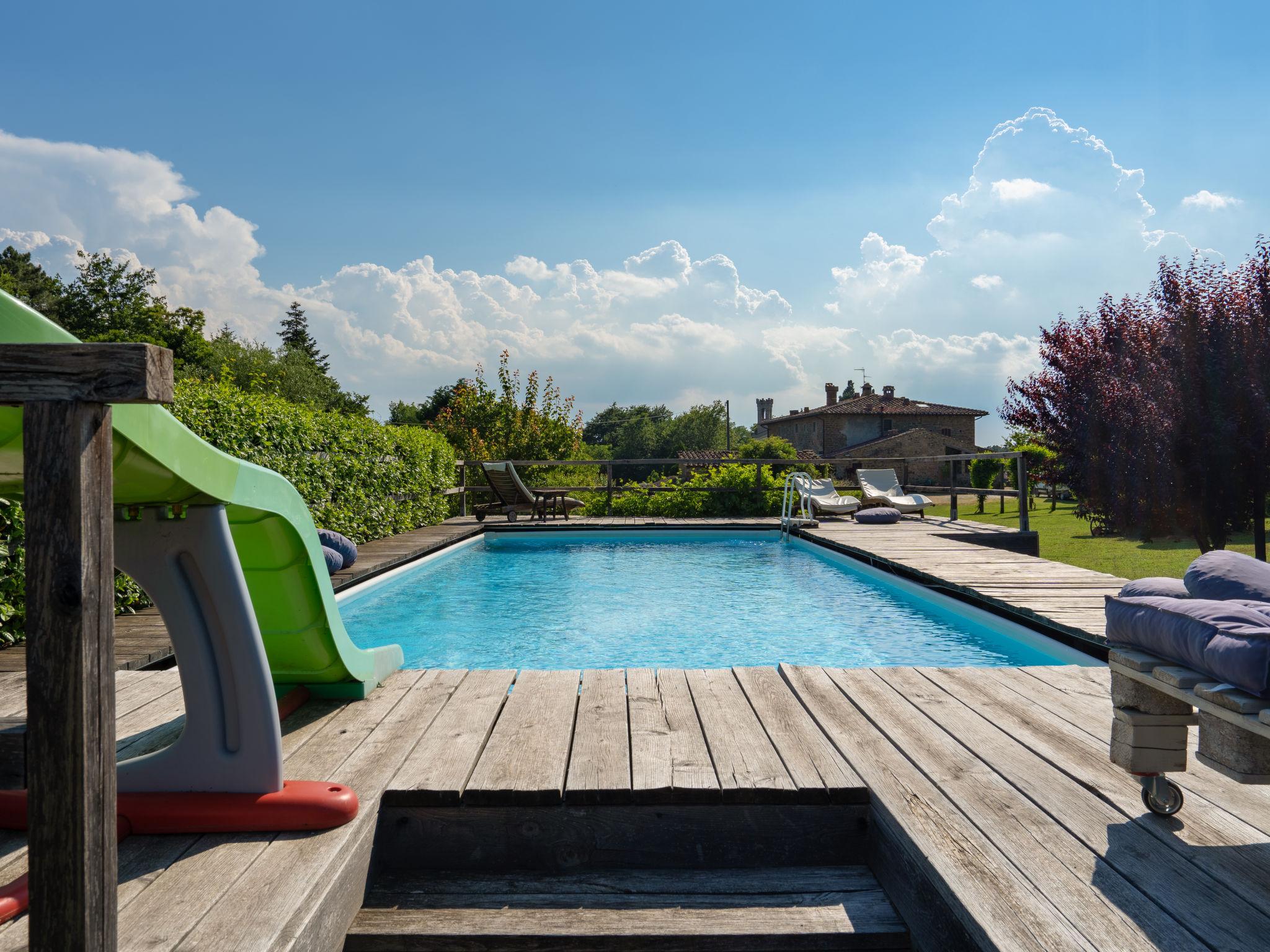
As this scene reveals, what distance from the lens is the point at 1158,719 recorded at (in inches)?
68.4

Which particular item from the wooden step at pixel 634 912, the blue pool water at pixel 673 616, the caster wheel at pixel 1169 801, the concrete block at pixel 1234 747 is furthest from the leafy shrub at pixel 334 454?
the concrete block at pixel 1234 747

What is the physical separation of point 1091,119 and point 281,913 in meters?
10.3

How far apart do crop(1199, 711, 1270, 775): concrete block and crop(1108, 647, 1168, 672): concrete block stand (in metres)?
0.14

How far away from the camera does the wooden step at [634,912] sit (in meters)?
1.68

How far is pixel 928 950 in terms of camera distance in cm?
158

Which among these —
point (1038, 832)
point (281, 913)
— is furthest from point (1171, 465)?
point (281, 913)

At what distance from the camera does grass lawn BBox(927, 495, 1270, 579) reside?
28.7 feet

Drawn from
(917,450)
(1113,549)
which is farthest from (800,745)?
(917,450)

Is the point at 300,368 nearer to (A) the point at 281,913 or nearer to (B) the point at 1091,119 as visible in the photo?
(B) the point at 1091,119

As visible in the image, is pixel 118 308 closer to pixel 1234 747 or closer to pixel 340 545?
pixel 340 545

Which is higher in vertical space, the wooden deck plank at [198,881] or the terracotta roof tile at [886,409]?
the terracotta roof tile at [886,409]

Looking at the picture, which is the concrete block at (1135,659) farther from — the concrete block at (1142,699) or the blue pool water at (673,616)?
the blue pool water at (673,616)

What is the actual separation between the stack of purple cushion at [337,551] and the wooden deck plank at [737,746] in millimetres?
4308

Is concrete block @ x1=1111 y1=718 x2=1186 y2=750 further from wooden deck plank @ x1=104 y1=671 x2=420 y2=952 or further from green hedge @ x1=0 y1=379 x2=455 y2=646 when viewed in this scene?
green hedge @ x1=0 y1=379 x2=455 y2=646
